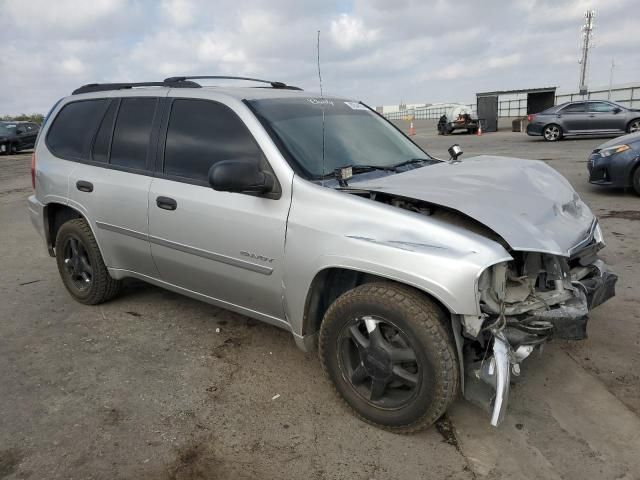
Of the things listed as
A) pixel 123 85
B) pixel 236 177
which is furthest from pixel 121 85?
pixel 236 177

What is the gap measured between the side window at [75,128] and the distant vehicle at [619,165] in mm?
7349

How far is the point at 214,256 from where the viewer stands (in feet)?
11.1

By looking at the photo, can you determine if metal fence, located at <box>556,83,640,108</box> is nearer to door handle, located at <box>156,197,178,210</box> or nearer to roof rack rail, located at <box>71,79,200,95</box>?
roof rack rail, located at <box>71,79,200,95</box>

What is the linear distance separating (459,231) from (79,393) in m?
2.51

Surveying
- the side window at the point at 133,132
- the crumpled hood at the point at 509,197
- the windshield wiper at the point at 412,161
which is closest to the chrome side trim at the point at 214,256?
the side window at the point at 133,132

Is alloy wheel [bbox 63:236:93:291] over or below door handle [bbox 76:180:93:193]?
below

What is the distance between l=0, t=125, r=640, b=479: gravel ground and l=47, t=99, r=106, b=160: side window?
4.55 ft

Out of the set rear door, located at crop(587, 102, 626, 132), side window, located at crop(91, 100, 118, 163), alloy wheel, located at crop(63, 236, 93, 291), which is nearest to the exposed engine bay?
side window, located at crop(91, 100, 118, 163)

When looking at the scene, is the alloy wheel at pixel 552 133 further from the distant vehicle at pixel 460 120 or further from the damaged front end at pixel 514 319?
the damaged front end at pixel 514 319

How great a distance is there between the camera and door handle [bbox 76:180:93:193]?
417 cm

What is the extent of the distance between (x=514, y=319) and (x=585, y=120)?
19.2m

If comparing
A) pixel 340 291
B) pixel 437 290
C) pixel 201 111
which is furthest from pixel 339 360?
pixel 201 111

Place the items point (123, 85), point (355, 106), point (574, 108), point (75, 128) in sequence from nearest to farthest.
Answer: point (355, 106)
point (123, 85)
point (75, 128)
point (574, 108)

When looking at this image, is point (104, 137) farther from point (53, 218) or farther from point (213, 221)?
point (213, 221)
